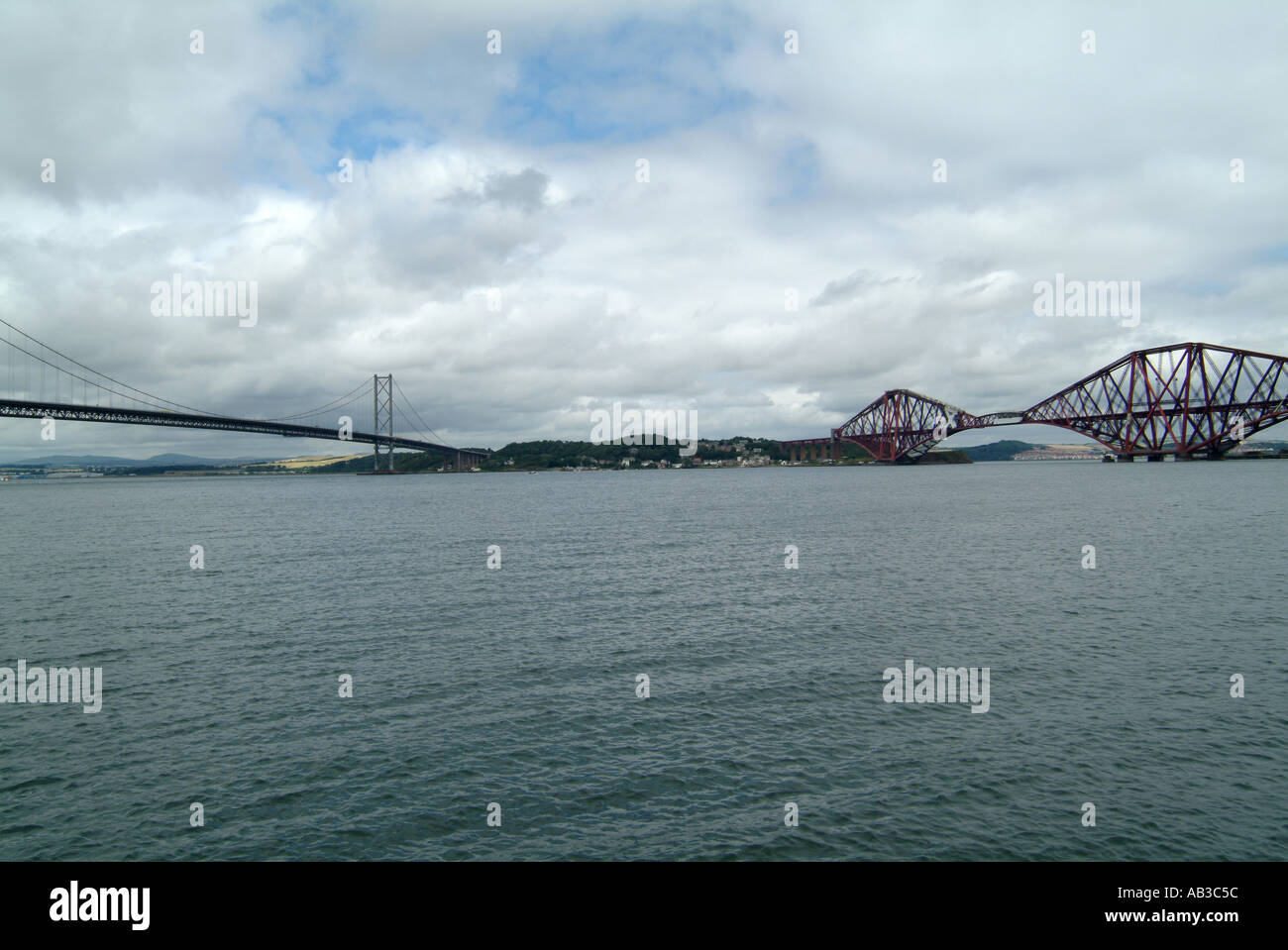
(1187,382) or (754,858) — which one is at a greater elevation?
(1187,382)

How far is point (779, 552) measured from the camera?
45.8 metres

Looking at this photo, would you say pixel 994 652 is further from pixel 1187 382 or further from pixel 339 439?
pixel 1187 382

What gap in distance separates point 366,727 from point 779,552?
32573mm

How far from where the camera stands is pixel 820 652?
2283 centimetres

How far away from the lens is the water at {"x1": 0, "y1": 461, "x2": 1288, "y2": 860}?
490 inches

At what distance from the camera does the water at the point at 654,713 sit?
1245cm

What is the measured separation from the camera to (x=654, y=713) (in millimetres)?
17719

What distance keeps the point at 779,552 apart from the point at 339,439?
138714mm
